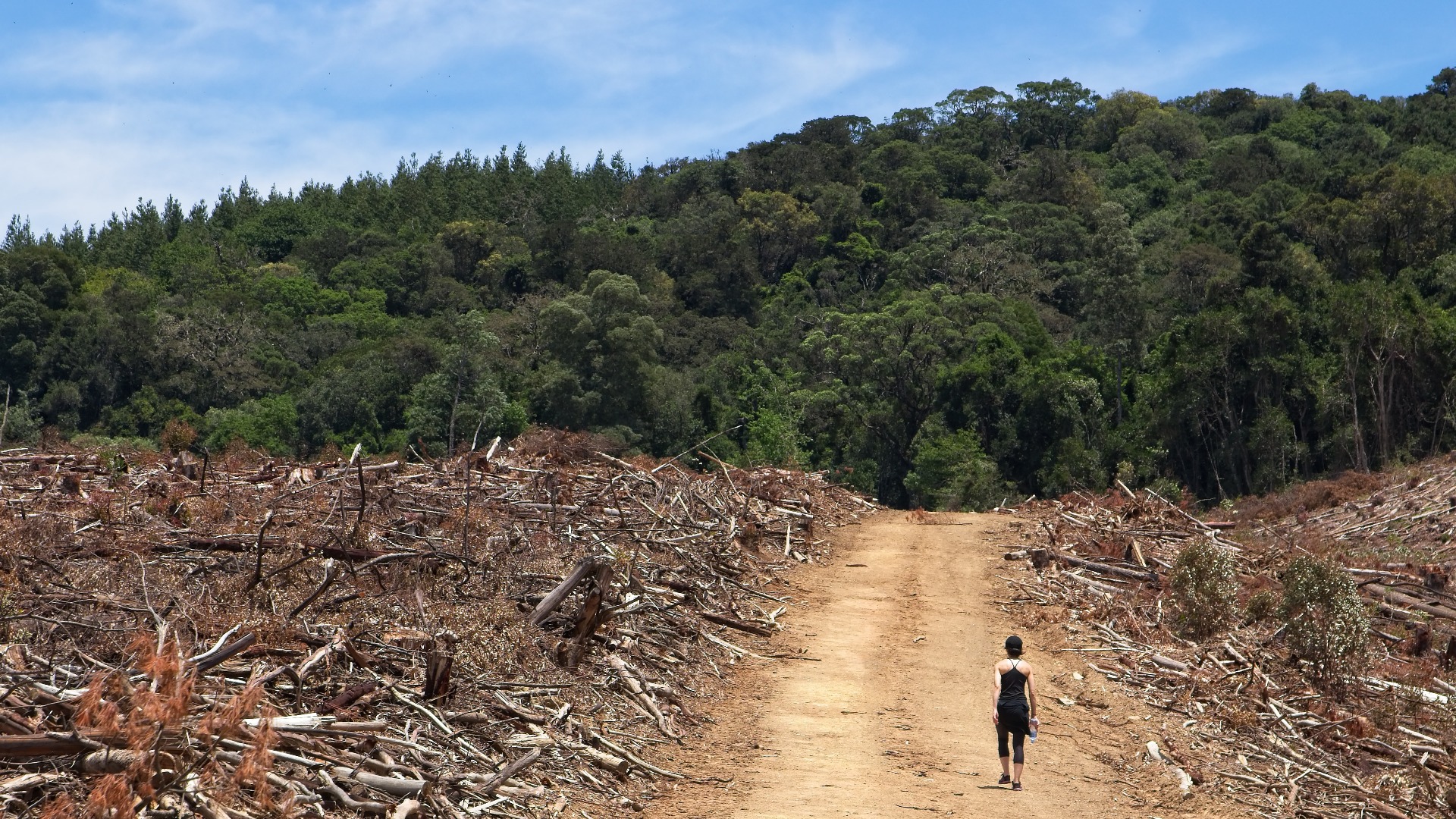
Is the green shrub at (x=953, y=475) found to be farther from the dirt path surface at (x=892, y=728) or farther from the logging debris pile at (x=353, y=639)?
the dirt path surface at (x=892, y=728)

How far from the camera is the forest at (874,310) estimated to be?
37.5 metres

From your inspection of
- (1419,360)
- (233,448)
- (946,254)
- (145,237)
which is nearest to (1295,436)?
(1419,360)

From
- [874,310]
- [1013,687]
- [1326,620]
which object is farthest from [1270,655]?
[874,310]

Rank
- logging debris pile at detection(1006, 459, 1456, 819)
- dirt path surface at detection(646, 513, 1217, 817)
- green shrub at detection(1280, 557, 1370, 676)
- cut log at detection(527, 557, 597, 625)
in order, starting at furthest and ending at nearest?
green shrub at detection(1280, 557, 1370, 676), cut log at detection(527, 557, 597, 625), logging debris pile at detection(1006, 459, 1456, 819), dirt path surface at detection(646, 513, 1217, 817)

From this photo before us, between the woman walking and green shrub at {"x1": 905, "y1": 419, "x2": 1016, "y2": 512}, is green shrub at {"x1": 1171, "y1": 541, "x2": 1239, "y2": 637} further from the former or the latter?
green shrub at {"x1": 905, "y1": 419, "x2": 1016, "y2": 512}

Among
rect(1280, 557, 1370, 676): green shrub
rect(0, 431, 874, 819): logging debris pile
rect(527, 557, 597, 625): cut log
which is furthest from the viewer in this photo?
rect(1280, 557, 1370, 676): green shrub

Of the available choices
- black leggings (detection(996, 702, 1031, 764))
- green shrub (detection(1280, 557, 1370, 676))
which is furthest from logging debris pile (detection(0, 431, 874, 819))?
green shrub (detection(1280, 557, 1370, 676))

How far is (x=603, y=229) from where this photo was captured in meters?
79.8

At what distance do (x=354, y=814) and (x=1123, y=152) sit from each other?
84.3m

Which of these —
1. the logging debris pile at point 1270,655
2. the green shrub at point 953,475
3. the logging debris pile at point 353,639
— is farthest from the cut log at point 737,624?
the green shrub at point 953,475

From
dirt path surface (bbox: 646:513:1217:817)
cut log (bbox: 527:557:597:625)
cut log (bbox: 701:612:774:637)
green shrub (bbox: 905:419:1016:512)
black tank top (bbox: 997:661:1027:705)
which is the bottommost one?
green shrub (bbox: 905:419:1016:512)

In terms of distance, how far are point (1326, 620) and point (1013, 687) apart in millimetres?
4982

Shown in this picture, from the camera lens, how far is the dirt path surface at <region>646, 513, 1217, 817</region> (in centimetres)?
782

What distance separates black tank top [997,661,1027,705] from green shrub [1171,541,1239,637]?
553 cm
